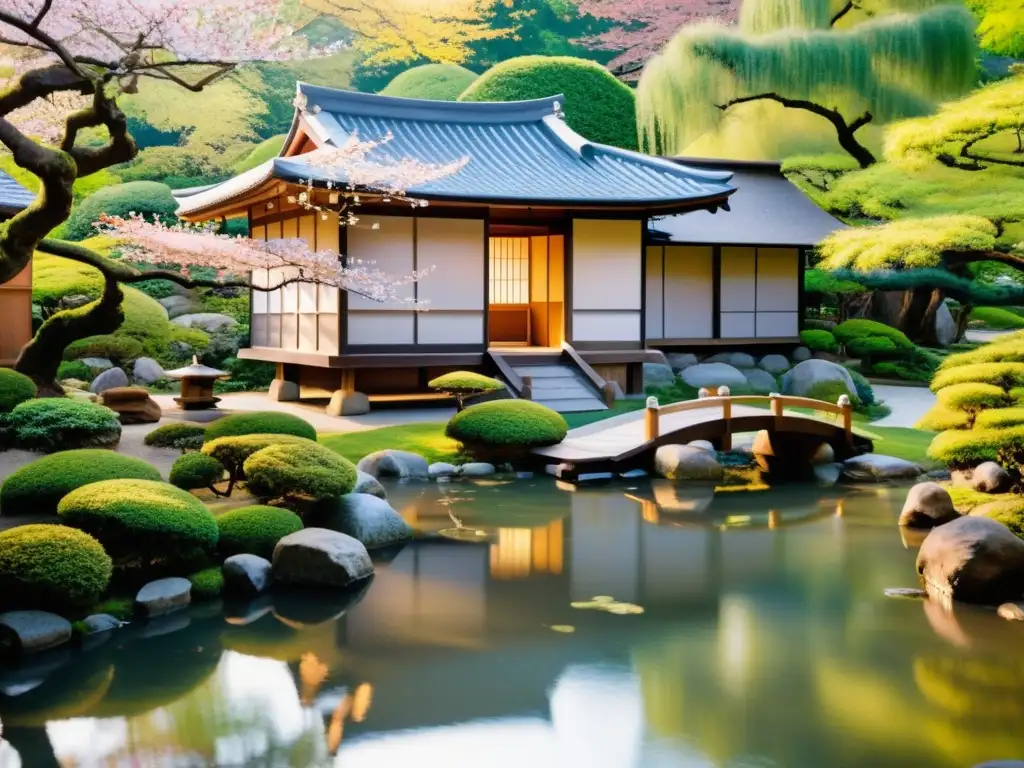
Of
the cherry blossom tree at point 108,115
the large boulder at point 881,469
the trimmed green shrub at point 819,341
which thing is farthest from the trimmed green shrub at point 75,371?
the trimmed green shrub at point 819,341

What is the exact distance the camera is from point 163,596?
321 inches

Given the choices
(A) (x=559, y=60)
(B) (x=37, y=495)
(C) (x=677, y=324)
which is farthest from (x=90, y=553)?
(A) (x=559, y=60)

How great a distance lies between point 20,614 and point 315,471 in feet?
10.2

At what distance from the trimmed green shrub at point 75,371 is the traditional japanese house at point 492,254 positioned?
3.03 metres

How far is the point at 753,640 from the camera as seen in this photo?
7.60m

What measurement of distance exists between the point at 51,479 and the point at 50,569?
6.05 ft

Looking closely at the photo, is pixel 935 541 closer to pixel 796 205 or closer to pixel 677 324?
pixel 677 324

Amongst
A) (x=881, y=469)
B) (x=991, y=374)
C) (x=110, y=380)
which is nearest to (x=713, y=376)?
(x=881, y=469)

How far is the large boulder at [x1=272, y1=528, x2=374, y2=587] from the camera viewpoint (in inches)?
347

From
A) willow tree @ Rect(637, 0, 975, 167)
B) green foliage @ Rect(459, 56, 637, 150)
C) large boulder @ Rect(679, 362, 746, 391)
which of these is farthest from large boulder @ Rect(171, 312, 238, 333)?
large boulder @ Rect(679, 362, 746, 391)

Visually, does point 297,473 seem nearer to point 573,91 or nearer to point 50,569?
point 50,569

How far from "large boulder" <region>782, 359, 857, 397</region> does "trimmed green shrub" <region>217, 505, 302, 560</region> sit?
11760 millimetres

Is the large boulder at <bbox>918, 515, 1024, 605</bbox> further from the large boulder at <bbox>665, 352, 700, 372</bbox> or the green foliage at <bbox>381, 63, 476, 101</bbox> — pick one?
the green foliage at <bbox>381, 63, 476, 101</bbox>

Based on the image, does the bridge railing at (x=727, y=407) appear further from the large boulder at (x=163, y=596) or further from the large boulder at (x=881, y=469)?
the large boulder at (x=163, y=596)
